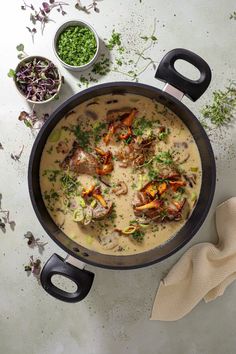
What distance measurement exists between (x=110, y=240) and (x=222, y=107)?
1.13 m

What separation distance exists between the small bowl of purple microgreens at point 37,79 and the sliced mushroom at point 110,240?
3.04 ft

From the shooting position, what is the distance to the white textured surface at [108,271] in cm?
320

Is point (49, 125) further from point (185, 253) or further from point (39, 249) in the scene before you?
point (185, 253)

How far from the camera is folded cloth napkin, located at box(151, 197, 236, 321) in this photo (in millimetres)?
3162

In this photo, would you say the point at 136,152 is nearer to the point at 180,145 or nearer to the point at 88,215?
the point at 180,145

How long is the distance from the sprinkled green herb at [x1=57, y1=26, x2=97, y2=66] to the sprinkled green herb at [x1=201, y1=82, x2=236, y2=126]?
0.83m

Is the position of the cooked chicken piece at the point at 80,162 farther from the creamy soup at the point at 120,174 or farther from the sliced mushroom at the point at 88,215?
the sliced mushroom at the point at 88,215

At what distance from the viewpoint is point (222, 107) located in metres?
3.20

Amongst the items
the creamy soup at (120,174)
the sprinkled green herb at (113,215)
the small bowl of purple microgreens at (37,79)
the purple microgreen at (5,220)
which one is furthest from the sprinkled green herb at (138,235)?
the small bowl of purple microgreens at (37,79)

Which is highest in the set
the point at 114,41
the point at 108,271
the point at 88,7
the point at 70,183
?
the point at 88,7

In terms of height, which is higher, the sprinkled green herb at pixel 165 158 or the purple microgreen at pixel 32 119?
the purple microgreen at pixel 32 119

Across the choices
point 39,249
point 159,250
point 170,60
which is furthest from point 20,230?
point 170,60

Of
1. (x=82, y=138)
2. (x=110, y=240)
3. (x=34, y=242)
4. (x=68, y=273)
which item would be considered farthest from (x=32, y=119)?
(x=68, y=273)

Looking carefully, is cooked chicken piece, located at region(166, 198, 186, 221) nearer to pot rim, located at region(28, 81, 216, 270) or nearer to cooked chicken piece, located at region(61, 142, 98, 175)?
pot rim, located at region(28, 81, 216, 270)
